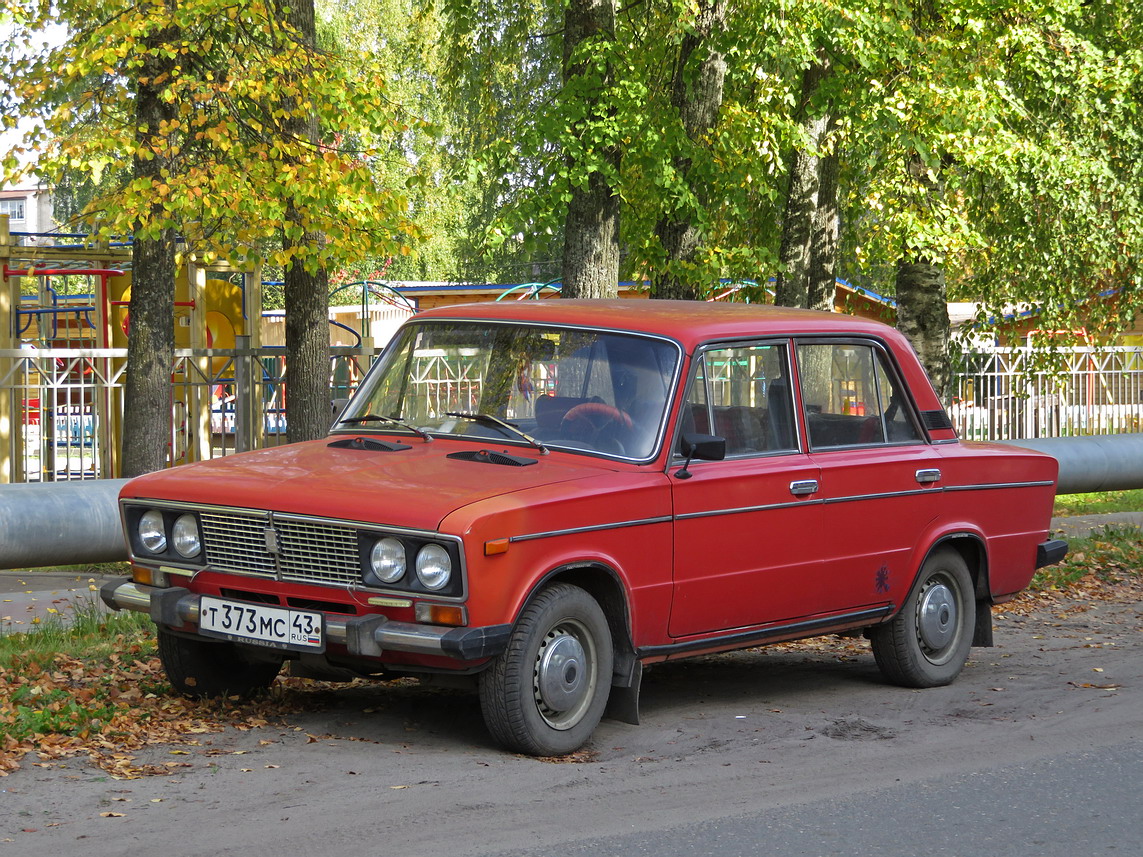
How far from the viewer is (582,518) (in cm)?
609

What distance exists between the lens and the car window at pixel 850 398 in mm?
7418

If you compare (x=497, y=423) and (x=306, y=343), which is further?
(x=306, y=343)

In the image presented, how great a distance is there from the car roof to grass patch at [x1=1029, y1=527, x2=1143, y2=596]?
4.96m

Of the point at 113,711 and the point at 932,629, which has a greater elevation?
the point at 932,629

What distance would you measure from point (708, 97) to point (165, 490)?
34.4 ft

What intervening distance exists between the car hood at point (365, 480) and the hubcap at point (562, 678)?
662mm

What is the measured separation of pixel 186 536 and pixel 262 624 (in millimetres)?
599

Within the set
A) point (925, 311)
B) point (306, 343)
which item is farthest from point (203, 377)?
point (925, 311)

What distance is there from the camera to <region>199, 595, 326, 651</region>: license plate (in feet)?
19.6

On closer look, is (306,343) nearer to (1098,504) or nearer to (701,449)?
(701,449)

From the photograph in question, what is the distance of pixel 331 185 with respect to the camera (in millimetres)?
12273

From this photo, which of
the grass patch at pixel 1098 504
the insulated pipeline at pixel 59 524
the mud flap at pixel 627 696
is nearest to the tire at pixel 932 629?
the mud flap at pixel 627 696

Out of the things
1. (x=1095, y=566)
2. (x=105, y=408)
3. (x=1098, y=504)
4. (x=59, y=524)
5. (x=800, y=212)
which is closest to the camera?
(x=59, y=524)

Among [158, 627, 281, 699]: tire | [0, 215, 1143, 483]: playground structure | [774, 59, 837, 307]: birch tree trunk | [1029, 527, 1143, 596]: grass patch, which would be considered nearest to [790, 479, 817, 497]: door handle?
[158, 627, 281, 699]: tire
